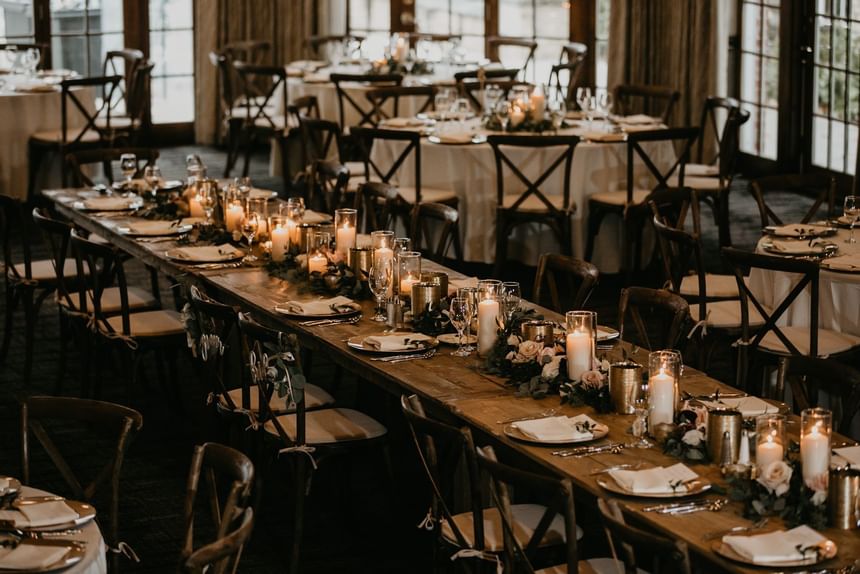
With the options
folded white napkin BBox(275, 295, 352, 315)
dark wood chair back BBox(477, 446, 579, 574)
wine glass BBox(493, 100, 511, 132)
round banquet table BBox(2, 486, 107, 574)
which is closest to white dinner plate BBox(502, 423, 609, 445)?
dark wood chair back BBox(477, 446, 579, 574)

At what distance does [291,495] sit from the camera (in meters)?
5.28

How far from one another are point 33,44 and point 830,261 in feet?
24.9

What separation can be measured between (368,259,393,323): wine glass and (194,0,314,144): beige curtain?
26.8 ft

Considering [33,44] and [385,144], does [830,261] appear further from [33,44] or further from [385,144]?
[33,44]

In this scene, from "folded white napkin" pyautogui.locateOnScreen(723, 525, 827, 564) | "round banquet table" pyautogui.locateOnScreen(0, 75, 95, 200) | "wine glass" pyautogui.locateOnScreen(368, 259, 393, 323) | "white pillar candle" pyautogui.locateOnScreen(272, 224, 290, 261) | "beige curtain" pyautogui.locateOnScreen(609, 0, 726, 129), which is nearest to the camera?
"folded white napkin" pyautogui.locateOnScreen(723, 525, 827, 564)

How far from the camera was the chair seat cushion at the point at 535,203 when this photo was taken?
316 inches

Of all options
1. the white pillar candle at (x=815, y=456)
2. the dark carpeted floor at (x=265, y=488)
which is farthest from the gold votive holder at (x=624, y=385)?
the dark carpeted floor at (x=265, y=488)

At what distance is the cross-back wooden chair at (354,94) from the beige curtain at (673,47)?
2091 millimetres

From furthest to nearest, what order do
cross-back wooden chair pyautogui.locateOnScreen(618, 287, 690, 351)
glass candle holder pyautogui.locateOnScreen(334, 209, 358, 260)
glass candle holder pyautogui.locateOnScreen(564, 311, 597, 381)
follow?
1. glass candle holder pyautogui.locateOnScreen(334, 209, 358, 260)
2. cross-back wooden chair pyautogui.locateOnScreen(618, 287, 690, 351)
3. glass candle holder pyautogui.locateOnScreen(564, 311, 597, 381)

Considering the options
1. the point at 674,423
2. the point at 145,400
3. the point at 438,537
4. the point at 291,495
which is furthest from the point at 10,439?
the point at 674,423

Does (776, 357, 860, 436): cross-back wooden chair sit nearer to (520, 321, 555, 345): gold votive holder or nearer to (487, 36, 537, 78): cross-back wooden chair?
(520, 321, 555, 345): gold votive holder

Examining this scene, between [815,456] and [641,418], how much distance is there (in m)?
0.59

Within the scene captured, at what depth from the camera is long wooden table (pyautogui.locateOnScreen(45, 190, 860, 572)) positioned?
10.2 feet

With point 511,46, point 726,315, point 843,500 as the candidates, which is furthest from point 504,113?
point 843,500
